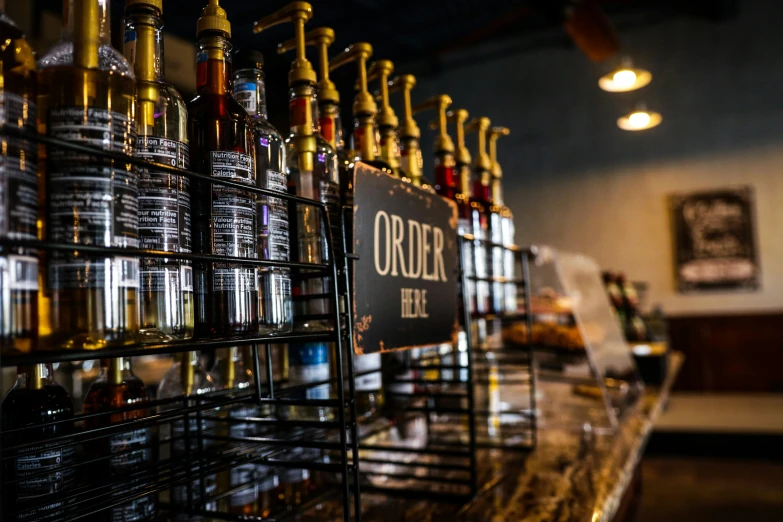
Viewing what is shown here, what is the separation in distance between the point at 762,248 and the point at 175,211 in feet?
19.6

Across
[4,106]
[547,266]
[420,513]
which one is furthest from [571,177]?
[4,106]

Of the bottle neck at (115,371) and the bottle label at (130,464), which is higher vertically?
the bottle neck at (115,371)

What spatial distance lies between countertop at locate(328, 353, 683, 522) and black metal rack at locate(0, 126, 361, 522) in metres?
0.14

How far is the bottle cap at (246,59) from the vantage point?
684mm

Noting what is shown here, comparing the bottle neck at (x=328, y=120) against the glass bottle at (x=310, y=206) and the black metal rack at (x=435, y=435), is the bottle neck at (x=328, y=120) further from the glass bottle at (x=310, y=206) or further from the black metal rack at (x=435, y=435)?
the black metal rack at (x=435, y=435)

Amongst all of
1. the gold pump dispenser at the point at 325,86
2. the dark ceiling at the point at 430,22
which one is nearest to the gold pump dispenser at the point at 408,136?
the dark ceiling at the point at 430,22

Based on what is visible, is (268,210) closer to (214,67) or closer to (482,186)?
(214,67)

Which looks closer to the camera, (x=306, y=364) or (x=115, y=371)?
(x=115, y=371)

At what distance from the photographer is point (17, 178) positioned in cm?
37

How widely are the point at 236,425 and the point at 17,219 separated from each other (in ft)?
1.66

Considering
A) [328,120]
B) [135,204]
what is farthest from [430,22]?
Answer: [135,204]

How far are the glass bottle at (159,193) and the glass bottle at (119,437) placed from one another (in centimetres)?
16

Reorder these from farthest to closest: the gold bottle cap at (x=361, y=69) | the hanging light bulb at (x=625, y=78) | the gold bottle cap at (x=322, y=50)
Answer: the hanging light bulb at (x=625, y=78)
the gold bottle cap at (x=361, y=69)
the gold bottle cap at (x=322, y=50)

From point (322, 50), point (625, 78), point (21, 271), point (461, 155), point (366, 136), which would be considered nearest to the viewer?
point (21, 271)
